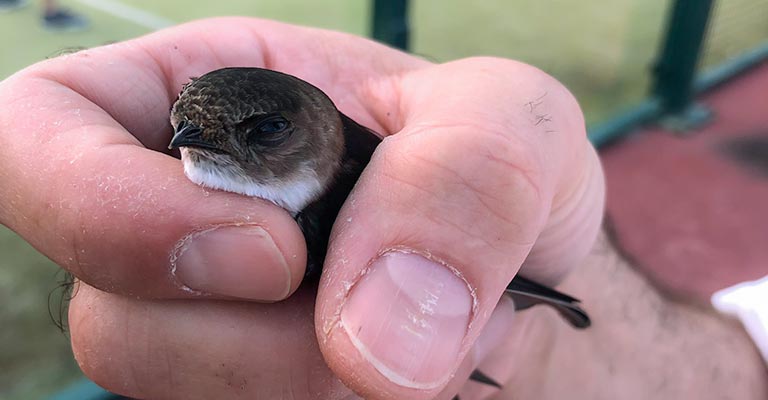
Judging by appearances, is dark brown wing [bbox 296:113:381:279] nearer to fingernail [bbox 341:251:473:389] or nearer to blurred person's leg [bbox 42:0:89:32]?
fingernail [bbox 341:251:473:389]

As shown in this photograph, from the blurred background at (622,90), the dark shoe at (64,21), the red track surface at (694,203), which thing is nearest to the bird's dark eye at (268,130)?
the blurred background at (622,90)

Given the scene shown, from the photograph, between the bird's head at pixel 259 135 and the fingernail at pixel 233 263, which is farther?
the bird's head at pixel 259 135

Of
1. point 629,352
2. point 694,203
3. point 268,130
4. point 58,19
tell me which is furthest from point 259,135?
point 694,203

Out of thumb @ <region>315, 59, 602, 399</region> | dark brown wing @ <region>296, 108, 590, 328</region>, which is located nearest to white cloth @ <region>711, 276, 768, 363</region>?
dark brown wing @ <region>296, 108, 590, 328</region>

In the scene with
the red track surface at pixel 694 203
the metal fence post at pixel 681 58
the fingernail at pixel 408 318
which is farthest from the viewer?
the metal fence post at pixel 681 58

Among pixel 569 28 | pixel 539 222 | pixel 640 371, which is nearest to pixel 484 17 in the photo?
pixel 569 28

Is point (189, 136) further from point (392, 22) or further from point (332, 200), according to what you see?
point (392, 22)

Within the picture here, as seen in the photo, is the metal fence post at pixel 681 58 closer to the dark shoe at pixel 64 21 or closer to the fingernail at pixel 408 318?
the dark shoe at pixel 64 21

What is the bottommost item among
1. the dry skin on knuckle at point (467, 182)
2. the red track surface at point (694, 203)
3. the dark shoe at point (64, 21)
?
the red track surface at point (694, 203)
